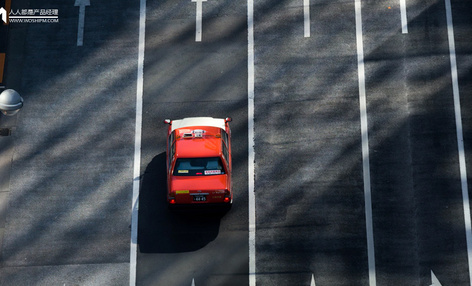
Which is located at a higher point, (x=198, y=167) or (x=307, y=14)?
(x=307, y=14)

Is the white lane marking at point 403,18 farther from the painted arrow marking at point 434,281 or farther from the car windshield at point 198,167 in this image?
the painted arrow marking at point 434,281

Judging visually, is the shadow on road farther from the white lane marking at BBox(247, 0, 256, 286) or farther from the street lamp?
the street lamp

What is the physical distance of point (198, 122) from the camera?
21.4 metres

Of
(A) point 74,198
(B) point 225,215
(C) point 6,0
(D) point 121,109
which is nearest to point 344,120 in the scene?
(B) point 225,215

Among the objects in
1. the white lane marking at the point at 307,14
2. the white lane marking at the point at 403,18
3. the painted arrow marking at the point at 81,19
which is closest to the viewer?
the white lane marking at the point at 403,18

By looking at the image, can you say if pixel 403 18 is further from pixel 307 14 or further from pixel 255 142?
pixel 255 142

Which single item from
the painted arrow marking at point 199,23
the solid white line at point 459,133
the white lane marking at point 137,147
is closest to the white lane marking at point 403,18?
the solid white line at point 459,133

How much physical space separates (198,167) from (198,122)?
1.91 meters

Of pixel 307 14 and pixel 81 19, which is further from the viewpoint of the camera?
pixel 81 19

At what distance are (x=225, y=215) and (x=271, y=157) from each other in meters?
2.83

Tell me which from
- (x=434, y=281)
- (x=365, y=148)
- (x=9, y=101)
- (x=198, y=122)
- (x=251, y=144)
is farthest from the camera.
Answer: (x=251, y=144)

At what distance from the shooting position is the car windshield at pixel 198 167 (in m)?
20.3

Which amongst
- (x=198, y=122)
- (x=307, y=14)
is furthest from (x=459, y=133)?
(x=198, y=122)

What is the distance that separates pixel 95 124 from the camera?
2270 cm
